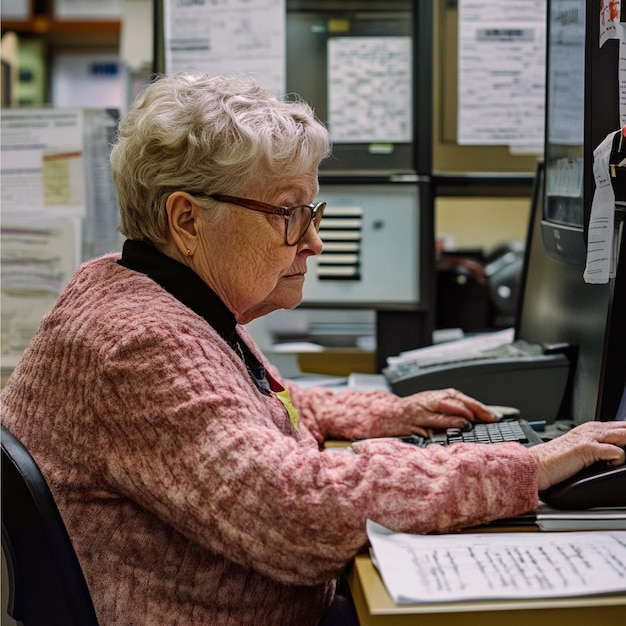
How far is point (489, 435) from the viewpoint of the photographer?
1341 millimetres

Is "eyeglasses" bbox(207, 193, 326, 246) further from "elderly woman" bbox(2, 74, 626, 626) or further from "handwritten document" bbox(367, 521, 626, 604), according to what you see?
"handwritten document" bbox(367, 521, 626, 604)

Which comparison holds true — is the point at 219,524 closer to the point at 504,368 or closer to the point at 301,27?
the point at 504,368

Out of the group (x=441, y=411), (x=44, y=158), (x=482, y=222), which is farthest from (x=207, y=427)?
(x=482, y=222)

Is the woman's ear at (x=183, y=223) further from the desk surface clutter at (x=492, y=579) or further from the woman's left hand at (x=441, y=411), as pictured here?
the woman's left hand at (x=441, y=411)

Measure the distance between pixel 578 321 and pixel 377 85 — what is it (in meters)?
0.94

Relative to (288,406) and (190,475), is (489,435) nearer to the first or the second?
(288,406)

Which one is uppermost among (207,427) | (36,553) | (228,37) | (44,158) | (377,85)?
(228,37)

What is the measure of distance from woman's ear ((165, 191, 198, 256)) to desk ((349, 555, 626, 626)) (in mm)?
535

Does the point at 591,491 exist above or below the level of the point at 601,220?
below

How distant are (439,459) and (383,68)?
1.44 metres

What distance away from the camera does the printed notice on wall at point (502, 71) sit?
2.21 meters

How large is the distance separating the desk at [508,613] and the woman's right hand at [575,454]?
0.22 meters

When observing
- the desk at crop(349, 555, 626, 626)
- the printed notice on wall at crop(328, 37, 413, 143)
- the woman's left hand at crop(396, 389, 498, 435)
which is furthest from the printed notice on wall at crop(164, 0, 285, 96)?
the desk at crop(349, 555, 626, 626)

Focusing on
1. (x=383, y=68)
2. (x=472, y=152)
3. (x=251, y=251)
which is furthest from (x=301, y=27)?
(x=251, y=251)
